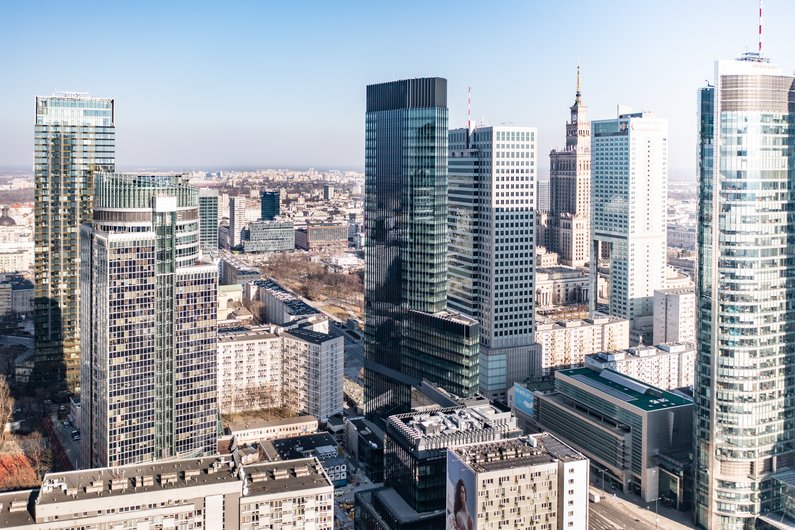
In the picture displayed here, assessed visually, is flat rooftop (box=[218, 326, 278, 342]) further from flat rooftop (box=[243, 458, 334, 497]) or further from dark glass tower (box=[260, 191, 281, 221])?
dark glass tower (box=[260, 191, 281, 221])

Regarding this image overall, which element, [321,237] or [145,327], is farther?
[321,237]

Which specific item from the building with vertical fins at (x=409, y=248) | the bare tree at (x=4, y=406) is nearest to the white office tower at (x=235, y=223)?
the bare tree at (x=4, y=406)

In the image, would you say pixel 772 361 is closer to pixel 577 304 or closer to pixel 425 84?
pixel 425 84

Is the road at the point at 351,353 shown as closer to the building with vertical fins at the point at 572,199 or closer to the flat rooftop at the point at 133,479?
the flat rooftop at the point at 133,479

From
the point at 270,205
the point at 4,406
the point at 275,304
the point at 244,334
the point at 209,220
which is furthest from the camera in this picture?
the point at 270,205

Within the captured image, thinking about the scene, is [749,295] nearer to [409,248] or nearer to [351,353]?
[409,248]

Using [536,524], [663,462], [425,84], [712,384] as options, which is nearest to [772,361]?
[712,384]

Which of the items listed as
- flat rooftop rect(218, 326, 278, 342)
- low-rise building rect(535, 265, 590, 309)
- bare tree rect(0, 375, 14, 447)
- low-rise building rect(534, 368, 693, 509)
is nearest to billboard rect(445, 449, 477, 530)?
low-rise building rect(534, 368, 693, 509)

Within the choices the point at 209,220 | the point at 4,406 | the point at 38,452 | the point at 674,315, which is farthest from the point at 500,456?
the point at 209,220
